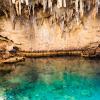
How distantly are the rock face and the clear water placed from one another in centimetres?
104

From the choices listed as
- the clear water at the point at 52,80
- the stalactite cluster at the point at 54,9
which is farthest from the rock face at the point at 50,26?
the clear water at the point at 52,80

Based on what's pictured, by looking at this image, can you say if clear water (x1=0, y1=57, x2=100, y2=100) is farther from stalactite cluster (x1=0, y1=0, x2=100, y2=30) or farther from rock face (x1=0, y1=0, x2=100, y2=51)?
stalactite cluster (x1=0, y1=0, x2=100, y2=30)

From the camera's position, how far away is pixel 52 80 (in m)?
14.8

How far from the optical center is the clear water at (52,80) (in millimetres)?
13031

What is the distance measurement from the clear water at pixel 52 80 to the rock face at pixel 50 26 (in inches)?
40.9

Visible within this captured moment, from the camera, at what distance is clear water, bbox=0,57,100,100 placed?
42.8 ft


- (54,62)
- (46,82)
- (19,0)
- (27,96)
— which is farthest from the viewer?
(54,62)

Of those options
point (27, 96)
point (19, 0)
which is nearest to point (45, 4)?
point (19, 0)

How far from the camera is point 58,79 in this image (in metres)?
14.9

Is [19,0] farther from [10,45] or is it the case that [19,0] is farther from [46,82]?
[46,82]

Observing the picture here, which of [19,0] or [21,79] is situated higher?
[19,0]

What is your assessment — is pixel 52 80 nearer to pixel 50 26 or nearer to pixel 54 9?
pixel 54 9

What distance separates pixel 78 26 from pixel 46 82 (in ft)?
15.5

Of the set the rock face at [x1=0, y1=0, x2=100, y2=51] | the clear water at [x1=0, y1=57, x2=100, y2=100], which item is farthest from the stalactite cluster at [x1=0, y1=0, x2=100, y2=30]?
the clear water at [x1=0, y1=57, x2=100, y2=100]
